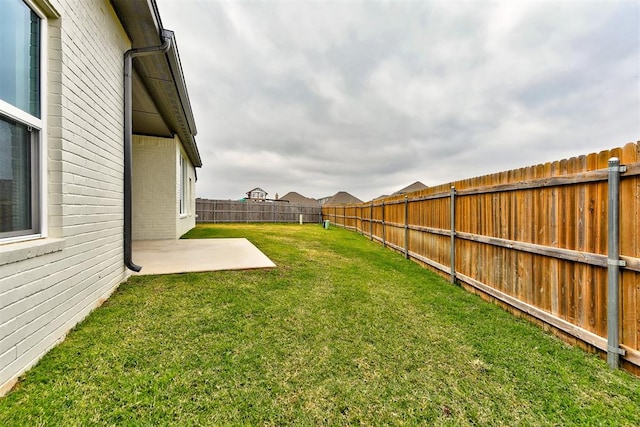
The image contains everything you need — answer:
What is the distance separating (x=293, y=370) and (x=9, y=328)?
1904 mm

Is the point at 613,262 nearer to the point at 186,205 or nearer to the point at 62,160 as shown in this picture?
the point at 62,160

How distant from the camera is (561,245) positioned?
99.0 inches

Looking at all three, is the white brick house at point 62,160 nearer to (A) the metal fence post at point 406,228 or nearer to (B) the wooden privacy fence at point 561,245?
(B) the wooden privacy fence at point 561,245

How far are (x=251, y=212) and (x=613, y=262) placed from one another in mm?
18883

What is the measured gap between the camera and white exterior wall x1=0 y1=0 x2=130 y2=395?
67.9 inches

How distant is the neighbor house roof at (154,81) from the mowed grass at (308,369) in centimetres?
365

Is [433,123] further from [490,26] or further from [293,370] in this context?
[293,370]

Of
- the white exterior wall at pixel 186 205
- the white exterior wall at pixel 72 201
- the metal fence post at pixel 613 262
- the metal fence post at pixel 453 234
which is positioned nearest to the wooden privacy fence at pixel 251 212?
the white exterior wall at pixel 186 205

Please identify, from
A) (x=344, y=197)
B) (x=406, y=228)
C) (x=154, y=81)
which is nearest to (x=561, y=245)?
(x=406, y=228)

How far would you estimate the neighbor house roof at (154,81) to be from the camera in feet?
10.8

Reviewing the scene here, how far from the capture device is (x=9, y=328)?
1.63 meters

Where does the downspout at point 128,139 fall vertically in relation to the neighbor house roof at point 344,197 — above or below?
below

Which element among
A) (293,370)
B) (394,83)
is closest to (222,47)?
(394,83)

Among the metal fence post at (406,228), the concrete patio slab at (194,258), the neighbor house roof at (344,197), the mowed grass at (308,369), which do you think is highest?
the neighbor house roof at (344,197)
